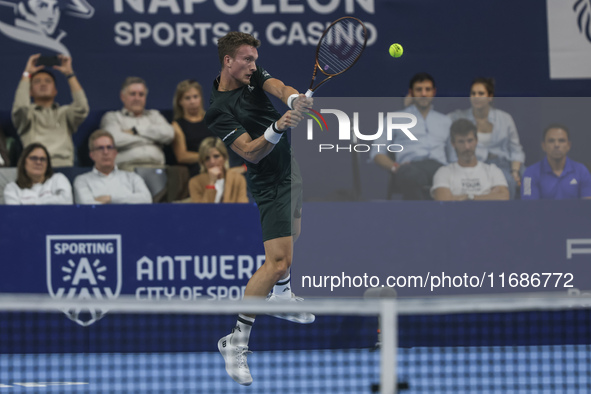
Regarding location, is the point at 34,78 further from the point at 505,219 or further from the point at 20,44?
the point at 505,219

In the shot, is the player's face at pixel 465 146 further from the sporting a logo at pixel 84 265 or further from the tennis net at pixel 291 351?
the sporting a logo at pixel 84 265

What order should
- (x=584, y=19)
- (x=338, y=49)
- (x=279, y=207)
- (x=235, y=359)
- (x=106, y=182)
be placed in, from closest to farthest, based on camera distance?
(x=235, y=359) → (x=279, y=207) → (x=338, y=49) → (x=106, y=182) → (x=584, y=19)

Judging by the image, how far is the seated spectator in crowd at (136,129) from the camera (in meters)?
6.99

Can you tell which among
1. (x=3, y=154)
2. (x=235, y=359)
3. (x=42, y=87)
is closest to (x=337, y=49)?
(x=235, y=359)

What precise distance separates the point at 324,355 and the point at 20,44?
358cm

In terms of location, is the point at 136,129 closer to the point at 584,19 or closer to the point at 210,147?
the point at 210,147

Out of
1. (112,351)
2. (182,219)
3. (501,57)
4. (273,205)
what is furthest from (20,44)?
(501,57)

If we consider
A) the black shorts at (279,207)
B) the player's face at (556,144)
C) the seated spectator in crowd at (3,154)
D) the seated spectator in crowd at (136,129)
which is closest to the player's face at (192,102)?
the seated spectator in crowd at (136,129)

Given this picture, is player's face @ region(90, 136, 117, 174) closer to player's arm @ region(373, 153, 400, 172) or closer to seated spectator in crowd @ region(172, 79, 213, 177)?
seated spectator in crowd @ region(172, 79, 213, 177)

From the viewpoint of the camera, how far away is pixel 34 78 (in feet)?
23.3

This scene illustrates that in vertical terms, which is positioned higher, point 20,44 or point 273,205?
point 20,44

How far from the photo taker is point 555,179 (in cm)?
683

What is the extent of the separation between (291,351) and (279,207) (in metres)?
1.91

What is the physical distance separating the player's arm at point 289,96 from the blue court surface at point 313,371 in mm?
1602
